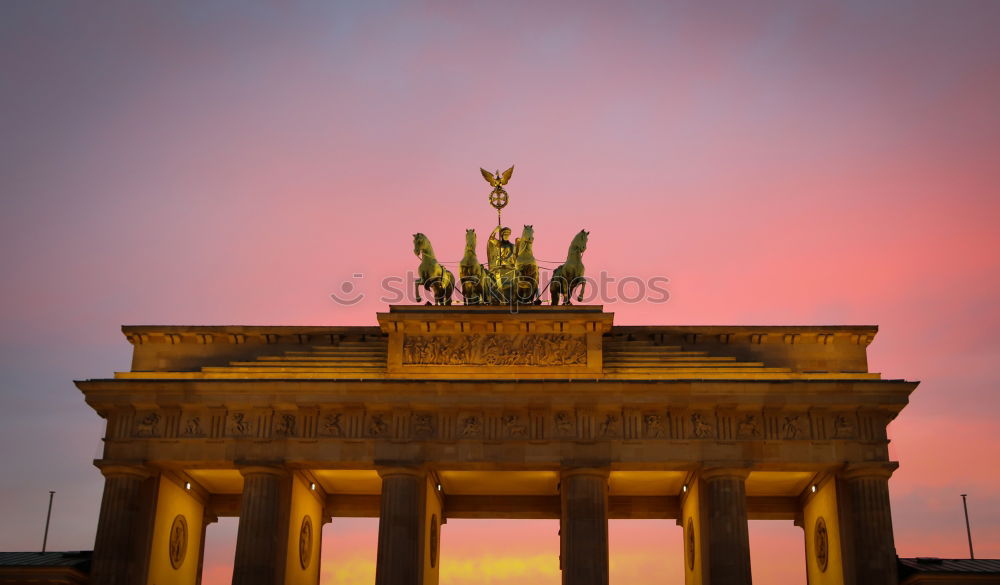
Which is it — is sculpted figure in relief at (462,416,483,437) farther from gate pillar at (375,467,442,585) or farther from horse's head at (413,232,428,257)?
horse's head at (413,232,428,257)

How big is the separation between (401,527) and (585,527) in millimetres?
6397

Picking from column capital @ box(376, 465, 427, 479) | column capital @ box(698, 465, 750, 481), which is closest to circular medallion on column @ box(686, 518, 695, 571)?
column capital @ box(698, 465, 750, 481)

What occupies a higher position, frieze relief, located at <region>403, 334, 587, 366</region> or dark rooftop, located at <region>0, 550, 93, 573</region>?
frieze relief, located at <region>403, 334, 587, 366</region>

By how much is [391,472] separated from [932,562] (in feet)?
64.9

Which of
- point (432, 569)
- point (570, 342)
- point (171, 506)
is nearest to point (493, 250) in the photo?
point (570, 342)

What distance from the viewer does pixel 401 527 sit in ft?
130

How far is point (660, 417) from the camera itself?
1622 inches

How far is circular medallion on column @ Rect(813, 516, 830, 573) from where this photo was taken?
42.5m

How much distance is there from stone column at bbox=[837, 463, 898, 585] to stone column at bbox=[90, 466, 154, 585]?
24779 mm

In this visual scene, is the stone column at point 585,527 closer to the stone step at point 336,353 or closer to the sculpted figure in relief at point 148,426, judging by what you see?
the stone step at point 336,353

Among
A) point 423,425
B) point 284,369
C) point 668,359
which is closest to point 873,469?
point 668,359

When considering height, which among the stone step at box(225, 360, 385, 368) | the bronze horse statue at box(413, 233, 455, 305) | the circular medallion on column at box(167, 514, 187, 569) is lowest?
the circular medallion on column at box(167, 514, 187, 569)

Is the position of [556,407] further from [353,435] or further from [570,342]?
[353,435]

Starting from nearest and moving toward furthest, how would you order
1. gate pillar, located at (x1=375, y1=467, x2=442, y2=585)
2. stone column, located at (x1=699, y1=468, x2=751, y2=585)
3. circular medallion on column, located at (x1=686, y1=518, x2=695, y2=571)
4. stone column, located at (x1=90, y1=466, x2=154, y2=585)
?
stone column, located at (x1=699, y1=468, x2=751, y2=585)
gate pillar, located at (x1=375, y1=467, x2=442, y2=585)
stone column, located at (x1=90, y1=466, x2=154, y2=585)
circular medallion on column, located at (x1=686, y1=518, x2=695, y2=571)
